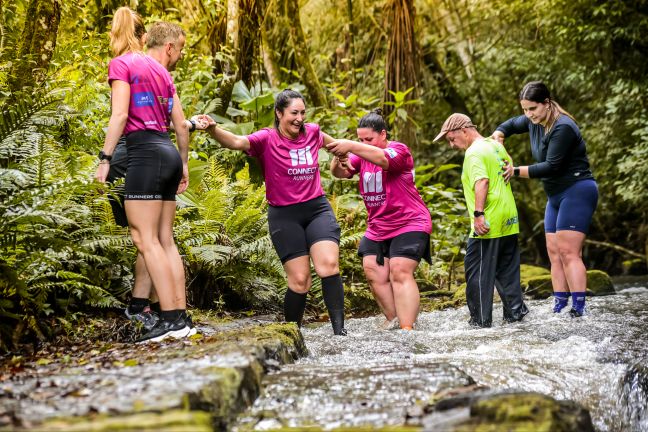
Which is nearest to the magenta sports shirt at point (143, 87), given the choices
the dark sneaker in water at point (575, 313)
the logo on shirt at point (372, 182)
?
the logo on shirt at point (372, 182)

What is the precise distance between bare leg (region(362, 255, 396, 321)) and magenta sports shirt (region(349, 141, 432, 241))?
0.26 meters

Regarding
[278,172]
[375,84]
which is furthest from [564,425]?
[375,84]

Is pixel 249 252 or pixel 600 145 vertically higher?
pixel 600 145

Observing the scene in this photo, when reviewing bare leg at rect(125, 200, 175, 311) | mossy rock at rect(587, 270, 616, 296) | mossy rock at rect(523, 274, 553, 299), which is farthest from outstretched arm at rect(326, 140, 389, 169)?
mossy rock at rect(587, 270, 616, 296)

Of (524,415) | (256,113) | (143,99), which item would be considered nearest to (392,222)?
(143,99)

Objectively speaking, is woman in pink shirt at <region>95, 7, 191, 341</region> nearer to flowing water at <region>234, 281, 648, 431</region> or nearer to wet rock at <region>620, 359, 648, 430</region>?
flowing water at <region>234, 281, 648, 431</region>

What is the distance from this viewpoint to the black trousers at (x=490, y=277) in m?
6.47

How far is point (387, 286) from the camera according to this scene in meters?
6.64

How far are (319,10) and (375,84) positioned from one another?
257cm

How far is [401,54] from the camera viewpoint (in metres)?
10.9

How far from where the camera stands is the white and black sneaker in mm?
4695

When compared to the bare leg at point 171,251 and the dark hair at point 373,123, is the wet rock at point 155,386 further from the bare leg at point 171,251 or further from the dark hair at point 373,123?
the dark hair at point 373,123

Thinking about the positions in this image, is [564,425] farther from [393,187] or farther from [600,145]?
[600,145]

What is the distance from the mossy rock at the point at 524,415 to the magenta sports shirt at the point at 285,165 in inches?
116
